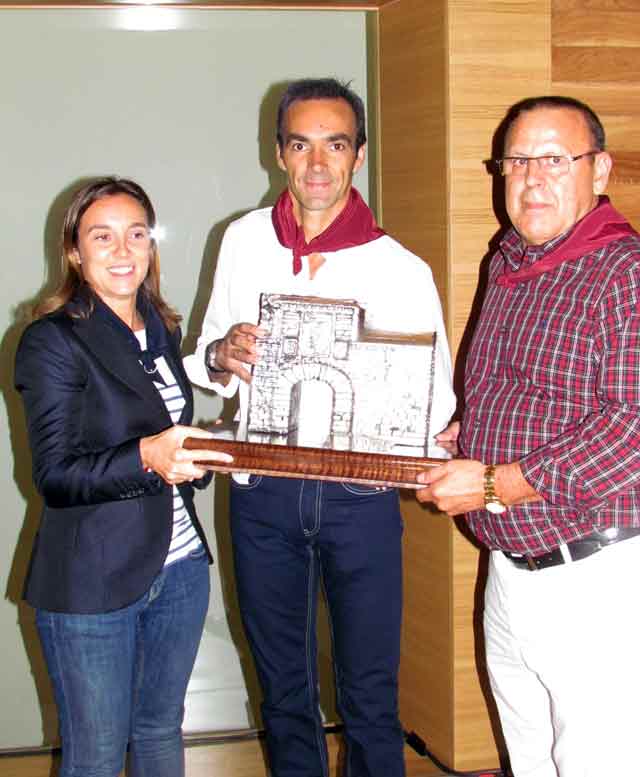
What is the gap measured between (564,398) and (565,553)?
0.30 m

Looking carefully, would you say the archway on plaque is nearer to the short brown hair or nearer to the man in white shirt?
the man in white shirt

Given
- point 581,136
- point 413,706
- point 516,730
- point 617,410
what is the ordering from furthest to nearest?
point 413,706 < point 516,730 < point 581,136 < point 617,410

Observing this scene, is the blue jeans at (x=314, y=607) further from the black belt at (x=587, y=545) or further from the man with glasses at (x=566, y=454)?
the black belt at (x=587, y=545)

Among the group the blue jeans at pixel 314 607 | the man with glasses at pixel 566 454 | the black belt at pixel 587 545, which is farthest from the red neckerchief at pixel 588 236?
the blue jeans at pixel 314 607

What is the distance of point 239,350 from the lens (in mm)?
2305

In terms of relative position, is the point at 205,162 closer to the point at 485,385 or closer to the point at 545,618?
the point at 485,385

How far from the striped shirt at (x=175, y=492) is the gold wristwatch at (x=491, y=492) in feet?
2.04

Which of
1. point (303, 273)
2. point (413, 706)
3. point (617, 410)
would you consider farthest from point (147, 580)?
point (413, 706)

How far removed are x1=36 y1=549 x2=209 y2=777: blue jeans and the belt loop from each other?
74cm

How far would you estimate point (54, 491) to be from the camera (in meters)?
2.06

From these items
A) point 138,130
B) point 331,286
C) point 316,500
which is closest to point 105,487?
point 316,500

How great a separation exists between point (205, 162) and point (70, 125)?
42 centimetres

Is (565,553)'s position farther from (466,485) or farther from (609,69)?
(609,69)

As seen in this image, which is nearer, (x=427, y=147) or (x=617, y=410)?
(x=617, y=410)
